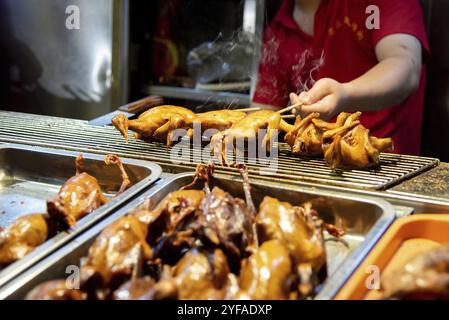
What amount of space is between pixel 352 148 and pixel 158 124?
1.07 m

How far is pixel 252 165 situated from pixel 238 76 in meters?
3.31

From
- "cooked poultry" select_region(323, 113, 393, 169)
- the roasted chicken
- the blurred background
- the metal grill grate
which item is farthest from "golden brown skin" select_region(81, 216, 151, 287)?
the blurred background

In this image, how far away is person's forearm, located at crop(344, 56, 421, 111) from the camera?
308cm

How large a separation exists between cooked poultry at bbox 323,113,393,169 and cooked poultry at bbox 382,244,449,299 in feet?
3.62

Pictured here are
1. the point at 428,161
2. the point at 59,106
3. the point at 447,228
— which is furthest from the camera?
the point at 59,106

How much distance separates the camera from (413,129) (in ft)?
13.9

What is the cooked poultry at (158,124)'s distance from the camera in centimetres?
273

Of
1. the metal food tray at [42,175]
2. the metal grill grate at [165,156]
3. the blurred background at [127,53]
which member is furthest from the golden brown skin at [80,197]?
the blurred background at [127,53]

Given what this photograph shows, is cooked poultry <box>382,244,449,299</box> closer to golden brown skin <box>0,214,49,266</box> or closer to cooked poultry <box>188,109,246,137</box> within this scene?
golden brown skin <box>0,214,49,266</box>

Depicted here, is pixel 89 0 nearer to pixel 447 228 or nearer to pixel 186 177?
pixel 186 177

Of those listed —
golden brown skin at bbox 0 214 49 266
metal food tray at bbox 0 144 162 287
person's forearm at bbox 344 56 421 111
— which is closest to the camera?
golden brown skin at bbox 0 214 49 266

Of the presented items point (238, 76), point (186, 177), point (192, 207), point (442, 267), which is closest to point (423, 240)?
point (442, 267)

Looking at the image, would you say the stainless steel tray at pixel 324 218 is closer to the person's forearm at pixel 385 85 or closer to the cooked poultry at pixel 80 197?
the cooked poultry at pixel 80 197

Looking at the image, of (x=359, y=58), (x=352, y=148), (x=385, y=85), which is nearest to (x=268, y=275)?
(x=352, y=148)
